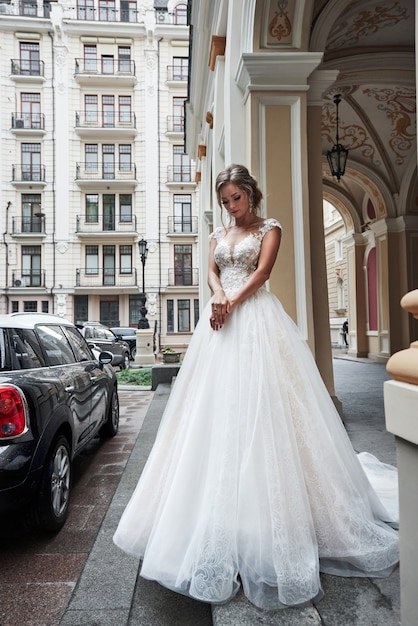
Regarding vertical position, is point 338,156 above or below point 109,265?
below

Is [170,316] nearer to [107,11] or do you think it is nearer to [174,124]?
[174,124]

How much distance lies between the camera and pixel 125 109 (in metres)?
31.0

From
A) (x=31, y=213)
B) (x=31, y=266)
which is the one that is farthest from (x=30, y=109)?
(x=31, y=266)

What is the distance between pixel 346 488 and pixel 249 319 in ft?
3.14

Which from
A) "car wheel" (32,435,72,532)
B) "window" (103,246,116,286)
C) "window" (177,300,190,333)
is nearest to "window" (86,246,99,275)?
"window" (103,246,116,286)

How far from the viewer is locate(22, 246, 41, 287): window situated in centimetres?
2975

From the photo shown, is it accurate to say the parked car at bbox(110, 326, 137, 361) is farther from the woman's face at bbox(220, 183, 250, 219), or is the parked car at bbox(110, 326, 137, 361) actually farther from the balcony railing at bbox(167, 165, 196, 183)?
the woman's face at bbox(220, 183, 250, 219)

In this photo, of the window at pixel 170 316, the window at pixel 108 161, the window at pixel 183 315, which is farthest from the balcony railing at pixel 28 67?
the window at pixel 183 315

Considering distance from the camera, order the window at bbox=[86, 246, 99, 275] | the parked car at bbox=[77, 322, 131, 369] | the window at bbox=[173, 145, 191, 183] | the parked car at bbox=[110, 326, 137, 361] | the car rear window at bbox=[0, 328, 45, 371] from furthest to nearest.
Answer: the window at bbox=[173, 145, 191, 183]
the window at bbox=[86, 246, 99, 275]
the parked car at bbox=[110, 326, 137, 361]
the parked car at bbox=[77, 322, 131, 369]
the car rear window at bbox=[0, 328, 45, 371]

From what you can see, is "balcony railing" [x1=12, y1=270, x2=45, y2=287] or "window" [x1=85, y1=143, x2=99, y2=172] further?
"window" [x1=85, y1=143, x2=99, y2=172]

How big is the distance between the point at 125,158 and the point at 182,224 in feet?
19.4

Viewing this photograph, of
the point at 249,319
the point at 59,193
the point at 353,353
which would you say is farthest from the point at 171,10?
the point at 249,319

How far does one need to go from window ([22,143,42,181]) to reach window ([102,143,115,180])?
4.28 metres

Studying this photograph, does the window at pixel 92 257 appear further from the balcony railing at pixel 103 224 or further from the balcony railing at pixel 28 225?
the balcony railing at pixel 28 225
